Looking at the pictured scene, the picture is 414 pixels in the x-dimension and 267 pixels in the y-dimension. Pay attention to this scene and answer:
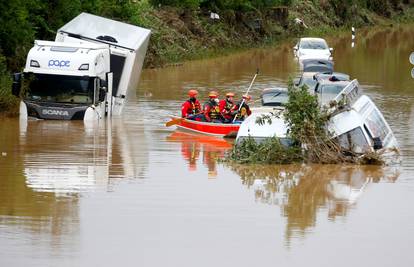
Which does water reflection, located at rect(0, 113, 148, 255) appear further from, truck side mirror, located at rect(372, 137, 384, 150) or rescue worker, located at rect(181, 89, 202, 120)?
truck side mirror, located at rect(372, 137, 384, 150)

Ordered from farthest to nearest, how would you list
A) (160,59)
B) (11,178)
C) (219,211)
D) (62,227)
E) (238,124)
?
(160,59), (238,124), (11,178), (219,211), (62,227)

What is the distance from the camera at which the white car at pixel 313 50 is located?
181 ft

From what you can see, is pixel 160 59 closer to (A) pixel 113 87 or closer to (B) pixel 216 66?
(B) pixel 216 66

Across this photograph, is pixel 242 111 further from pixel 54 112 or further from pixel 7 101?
pixel 7 101

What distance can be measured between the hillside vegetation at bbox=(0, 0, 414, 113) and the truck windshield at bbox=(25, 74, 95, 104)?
218 centimetres

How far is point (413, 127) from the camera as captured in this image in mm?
34625

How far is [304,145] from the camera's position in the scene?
87.8 ft

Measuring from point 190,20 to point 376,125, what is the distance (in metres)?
36.3

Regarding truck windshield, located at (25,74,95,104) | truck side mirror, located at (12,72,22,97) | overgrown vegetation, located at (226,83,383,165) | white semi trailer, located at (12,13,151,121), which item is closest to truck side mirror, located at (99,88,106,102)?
white semi trailer, located at (12,13,151,121)

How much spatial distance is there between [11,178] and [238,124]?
30.7ft

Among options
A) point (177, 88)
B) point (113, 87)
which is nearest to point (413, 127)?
point (113, 87)

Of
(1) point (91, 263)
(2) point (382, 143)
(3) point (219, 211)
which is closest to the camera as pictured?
(1) point (91, 263)

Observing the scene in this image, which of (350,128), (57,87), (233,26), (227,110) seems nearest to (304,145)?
(350,128)

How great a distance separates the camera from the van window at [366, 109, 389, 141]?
27266 mm
